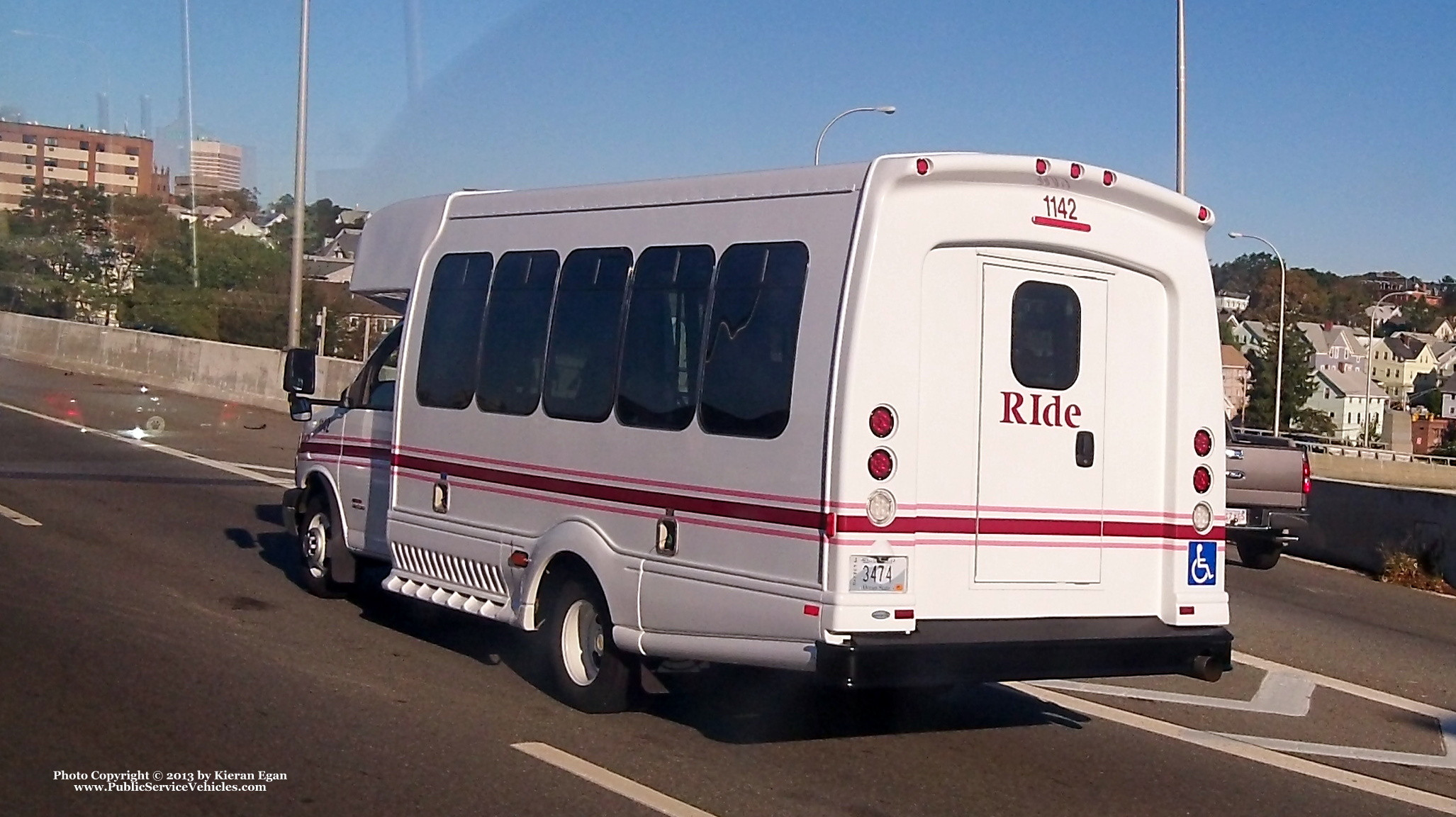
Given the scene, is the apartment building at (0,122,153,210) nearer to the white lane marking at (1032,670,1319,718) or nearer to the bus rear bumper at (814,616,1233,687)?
the white lane marking at (1032,670,1319,718)

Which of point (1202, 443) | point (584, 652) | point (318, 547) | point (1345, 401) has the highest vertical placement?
point (1345, 401)

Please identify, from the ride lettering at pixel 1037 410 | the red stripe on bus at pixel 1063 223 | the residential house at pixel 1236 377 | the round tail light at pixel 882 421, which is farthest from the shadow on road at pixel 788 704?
the residential house at pixel 1236 377

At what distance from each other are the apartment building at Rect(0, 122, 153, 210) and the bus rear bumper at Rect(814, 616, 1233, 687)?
61.9m

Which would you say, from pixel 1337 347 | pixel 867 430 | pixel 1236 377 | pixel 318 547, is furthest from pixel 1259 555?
pixel 1337 347

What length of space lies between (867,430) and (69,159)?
7532 centimetres

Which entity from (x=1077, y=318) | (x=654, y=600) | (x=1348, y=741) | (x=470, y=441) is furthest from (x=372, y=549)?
(x=1348, y=741)

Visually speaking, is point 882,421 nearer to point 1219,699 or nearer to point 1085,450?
point 1085,450

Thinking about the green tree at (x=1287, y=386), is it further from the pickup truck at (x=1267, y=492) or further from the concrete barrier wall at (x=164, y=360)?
the pickup truck at (x=1267, y=492)

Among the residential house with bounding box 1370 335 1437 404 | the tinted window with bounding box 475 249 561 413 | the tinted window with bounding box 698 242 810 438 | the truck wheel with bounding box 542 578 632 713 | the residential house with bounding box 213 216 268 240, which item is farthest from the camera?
the residential house with bounding box 1370 335 1437 404

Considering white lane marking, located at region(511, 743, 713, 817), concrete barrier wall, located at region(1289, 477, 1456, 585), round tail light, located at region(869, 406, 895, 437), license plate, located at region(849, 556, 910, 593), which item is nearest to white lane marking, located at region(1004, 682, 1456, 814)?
license plate, located at region(849, 556, 910, 593)

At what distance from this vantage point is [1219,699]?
956cm

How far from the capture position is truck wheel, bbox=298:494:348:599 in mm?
10969

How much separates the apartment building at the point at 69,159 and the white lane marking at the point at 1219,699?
60.2 m

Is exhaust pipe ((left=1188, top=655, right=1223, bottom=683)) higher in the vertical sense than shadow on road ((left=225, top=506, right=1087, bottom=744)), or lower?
higher
